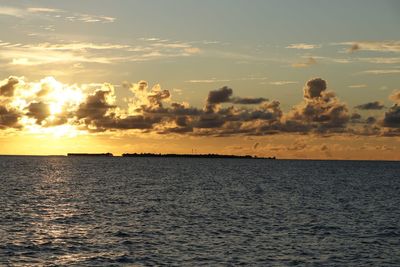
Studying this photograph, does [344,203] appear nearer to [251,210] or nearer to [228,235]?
[251,210]

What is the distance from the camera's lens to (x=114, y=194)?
422 ft

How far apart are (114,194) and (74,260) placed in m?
75.6

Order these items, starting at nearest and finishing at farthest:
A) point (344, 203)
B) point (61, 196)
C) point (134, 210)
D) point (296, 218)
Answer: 1. point (296, 218)
2. point (134, 210)
3. point (344, 203)
4. point (61, 196)

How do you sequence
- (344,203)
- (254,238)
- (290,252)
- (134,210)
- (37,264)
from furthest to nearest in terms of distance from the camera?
(344,203) < (134,210) < (254,238) < (290,252) < (37,264)

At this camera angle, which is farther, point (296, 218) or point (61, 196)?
point (61, 196)

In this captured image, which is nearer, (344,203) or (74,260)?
(74,260)

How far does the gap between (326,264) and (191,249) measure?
13214 millimetres

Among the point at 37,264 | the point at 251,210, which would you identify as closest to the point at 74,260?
the point at 37,264

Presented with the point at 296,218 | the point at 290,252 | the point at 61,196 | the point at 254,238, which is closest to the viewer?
the point at 290,252

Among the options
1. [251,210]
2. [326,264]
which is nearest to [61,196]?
[251,210]

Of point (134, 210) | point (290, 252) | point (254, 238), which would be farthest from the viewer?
point (134, 210)

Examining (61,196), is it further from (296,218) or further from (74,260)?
(74,260)

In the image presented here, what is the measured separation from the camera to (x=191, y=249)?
58.6 m

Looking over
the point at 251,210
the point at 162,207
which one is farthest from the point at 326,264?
the point at 162,207
